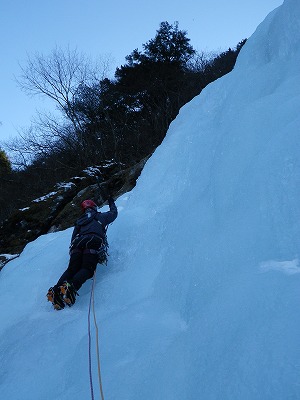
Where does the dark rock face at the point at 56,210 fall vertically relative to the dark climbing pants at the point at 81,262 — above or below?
above

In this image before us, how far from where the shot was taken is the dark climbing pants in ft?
10.2

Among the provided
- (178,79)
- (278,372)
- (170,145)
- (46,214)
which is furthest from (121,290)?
(178,79)

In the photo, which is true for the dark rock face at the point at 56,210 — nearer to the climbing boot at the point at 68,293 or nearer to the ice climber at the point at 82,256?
the ice climber at the point at 82,256

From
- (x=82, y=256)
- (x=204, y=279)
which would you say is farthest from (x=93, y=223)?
(x=204, y=279)

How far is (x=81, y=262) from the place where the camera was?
336cm

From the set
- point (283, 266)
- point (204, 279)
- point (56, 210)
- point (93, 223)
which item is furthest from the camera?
point (56, 210)

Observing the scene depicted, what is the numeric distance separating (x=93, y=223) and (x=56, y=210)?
428cm

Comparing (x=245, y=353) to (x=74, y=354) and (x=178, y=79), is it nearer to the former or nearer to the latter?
(x=74, y=354)

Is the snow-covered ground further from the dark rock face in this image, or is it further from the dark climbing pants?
the dark rock face

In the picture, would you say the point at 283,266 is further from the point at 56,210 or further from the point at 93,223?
the point at 56,210

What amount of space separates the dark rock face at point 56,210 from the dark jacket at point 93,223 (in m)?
2.74

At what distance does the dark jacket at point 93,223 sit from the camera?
11.5 feet

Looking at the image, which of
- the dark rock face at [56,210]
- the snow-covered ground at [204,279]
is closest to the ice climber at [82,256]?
the snow-covered ground at [204,279]

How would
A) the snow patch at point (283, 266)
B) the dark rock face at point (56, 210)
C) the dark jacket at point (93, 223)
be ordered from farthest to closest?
1. the dark rock face at point (56, 210)
2. the dark jacket at point (93, 223)
3. the snow patch at point (283, 266)
